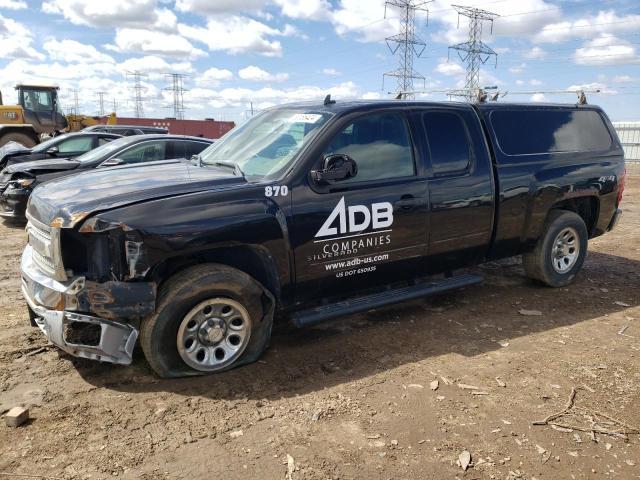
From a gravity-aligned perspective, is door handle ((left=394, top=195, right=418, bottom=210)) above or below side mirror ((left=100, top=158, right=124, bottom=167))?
below

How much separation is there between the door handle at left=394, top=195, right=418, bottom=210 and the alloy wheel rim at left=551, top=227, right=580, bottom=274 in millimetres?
2274

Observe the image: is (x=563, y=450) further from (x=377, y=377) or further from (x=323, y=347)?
(x=323, y=347)

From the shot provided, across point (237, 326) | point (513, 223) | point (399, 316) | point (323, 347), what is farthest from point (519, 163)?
point (237, 326)

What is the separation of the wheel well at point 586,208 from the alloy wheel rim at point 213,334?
13.2 feet

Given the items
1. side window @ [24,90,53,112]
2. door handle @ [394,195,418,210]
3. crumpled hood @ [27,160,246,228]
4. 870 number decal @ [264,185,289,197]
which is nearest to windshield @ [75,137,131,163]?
crumpled hood @ [27,160,246,228]

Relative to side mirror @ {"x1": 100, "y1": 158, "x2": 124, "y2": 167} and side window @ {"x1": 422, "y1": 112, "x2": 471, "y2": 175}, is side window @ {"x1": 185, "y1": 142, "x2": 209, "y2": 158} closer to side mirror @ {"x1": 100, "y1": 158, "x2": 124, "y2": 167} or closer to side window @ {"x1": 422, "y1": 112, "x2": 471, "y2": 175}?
side mirror @ {"x1": 100, "y1": 158, "x2": 124, "y2": 167}

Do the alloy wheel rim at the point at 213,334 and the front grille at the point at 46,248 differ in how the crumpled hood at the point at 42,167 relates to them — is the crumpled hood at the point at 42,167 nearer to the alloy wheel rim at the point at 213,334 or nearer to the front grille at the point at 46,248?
the front grille at the point at 46,248

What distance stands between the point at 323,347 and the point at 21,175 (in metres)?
6.96

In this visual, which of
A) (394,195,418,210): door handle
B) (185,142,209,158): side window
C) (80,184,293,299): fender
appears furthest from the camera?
(185,142,209,158): side window

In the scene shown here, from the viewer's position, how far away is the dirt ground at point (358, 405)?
2.83 metres

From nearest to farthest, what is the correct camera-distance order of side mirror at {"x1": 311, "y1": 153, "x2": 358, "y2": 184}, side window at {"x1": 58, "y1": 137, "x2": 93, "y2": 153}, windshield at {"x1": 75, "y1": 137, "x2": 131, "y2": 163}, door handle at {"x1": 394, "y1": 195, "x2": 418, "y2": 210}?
side mirror at {"x1": 311, "y1": 153, "x2": 358, "y2": 184} → door handle at {"x1": 394, "y1": 195, "x2": 418, "y2": 210} → windshield at {"x1": 75, "y1": 137, "x2": 131, "y2": 163} → side window at {"x1": 58, "y1": 137, "x2": 93, "y2": 153}

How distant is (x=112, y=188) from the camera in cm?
367

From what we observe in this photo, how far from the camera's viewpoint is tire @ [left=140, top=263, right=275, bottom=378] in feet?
11.4

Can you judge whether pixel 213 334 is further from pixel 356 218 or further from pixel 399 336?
pixel 399 336
